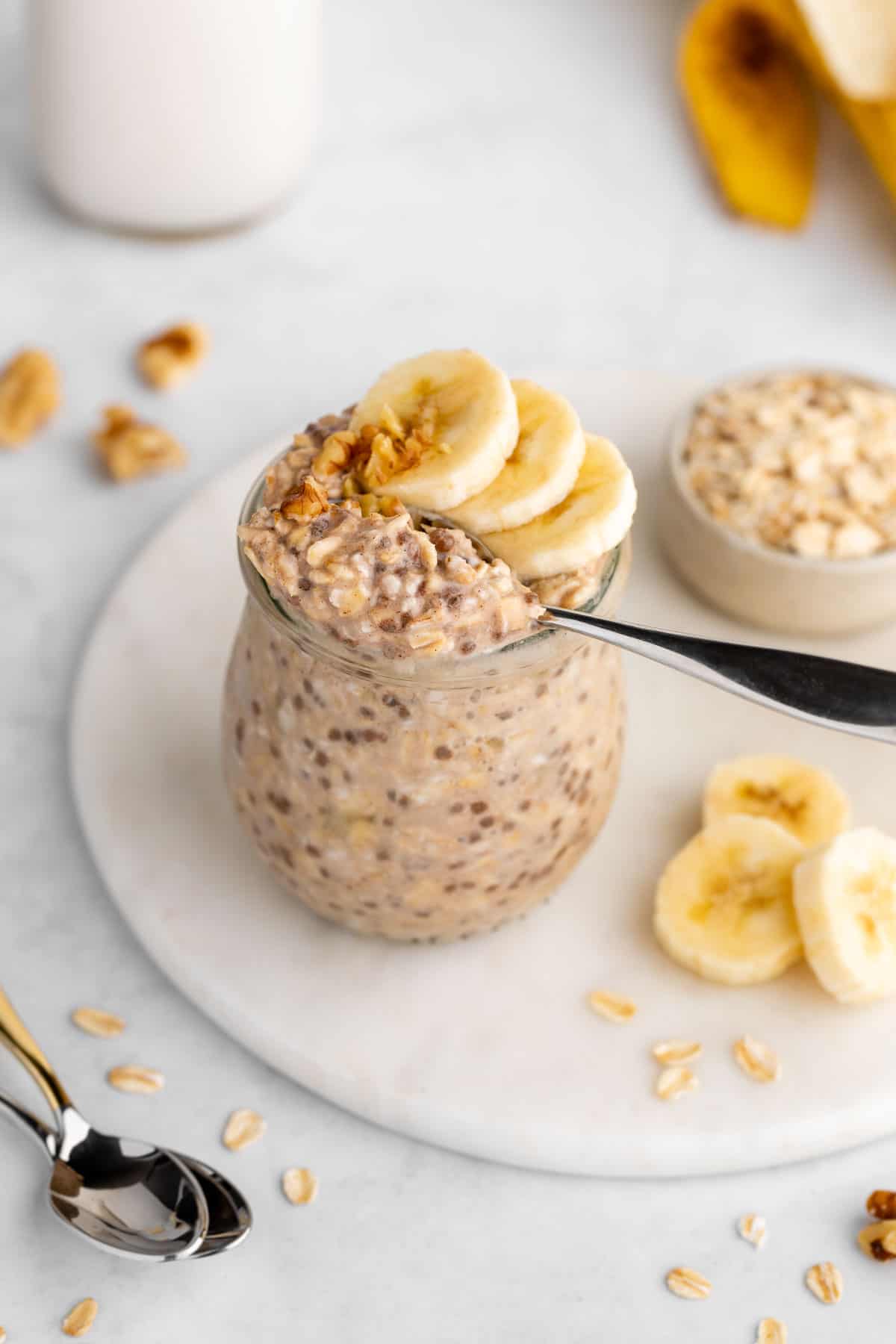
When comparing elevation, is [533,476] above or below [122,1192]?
above

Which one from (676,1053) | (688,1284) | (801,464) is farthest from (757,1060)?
(801,464)

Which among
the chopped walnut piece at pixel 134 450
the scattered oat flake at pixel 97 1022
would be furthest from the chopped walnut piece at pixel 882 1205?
the chopped walnut piece at pixel 134 450

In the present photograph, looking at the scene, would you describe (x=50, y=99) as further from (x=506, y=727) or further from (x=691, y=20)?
(x=506, y=727)

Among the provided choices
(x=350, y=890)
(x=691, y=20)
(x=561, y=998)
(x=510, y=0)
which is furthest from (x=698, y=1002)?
(x=510, y=0)

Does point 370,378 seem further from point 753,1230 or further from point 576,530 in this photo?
point 753,1230

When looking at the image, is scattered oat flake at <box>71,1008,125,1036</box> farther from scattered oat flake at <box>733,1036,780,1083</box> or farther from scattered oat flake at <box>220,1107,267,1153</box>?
scattered oat flake at <box>733,1036,780,1083</box>
